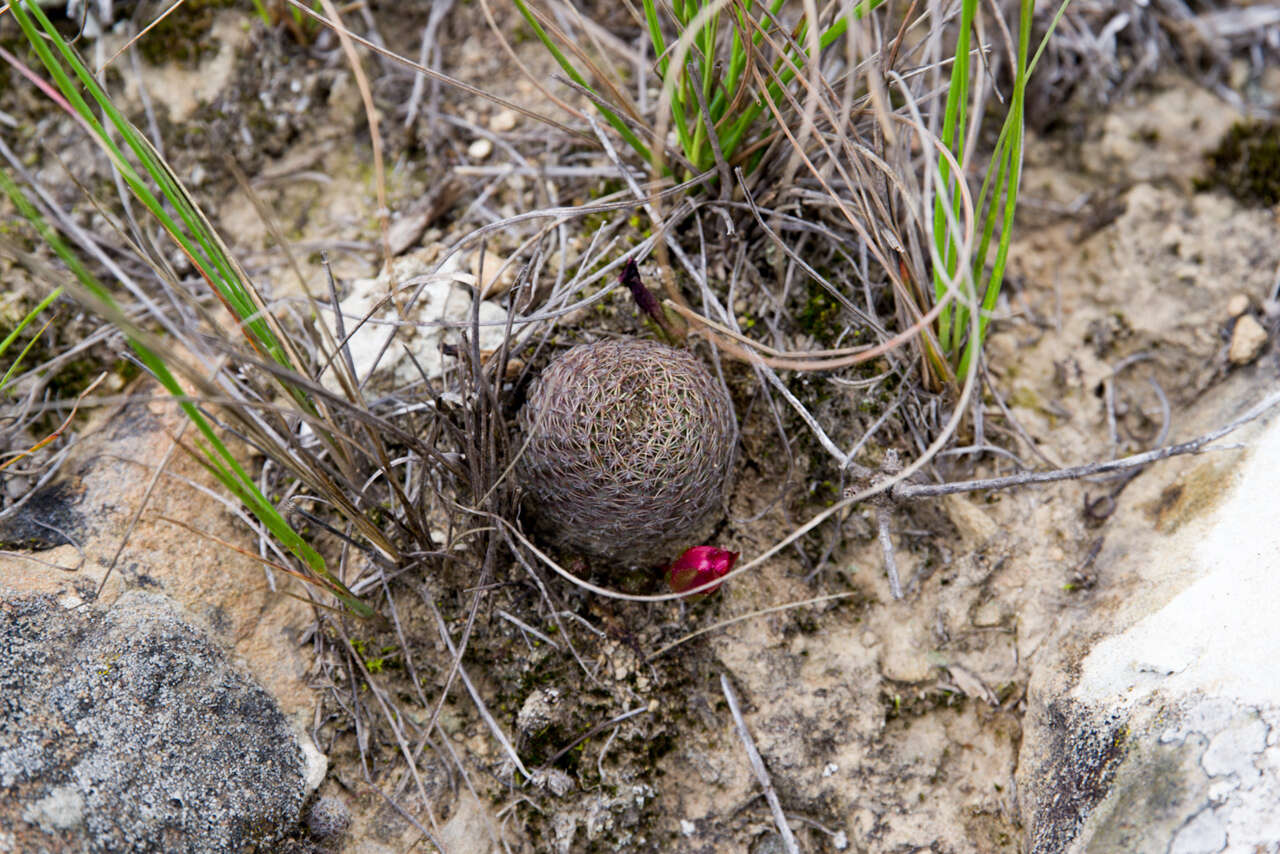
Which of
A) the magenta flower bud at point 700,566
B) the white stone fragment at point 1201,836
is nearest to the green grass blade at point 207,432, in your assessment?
the magenta flower bud at point 700,566

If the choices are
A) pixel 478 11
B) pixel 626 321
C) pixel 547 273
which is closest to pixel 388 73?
pixel 478 11

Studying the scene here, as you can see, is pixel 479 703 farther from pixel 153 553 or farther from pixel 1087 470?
pixel 1087 470

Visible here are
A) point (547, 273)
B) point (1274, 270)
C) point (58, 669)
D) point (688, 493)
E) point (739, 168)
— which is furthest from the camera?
point (1274, 270)

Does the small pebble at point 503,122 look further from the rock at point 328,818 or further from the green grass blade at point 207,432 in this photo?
the rock at point 328,818

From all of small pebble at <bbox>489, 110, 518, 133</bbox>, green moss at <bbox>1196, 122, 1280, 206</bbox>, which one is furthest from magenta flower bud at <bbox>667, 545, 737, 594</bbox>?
green moss at <bbox>1196, 122, 1280, 206</bbox>

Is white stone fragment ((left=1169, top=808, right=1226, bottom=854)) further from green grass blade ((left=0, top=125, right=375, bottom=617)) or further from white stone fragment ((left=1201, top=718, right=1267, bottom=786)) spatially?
green grass blade ((left=0, top=125, right=375, bottom=617))

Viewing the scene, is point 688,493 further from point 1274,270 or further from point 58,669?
point 1274,270

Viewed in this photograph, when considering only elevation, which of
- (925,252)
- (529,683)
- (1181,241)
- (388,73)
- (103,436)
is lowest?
(1181,241)
